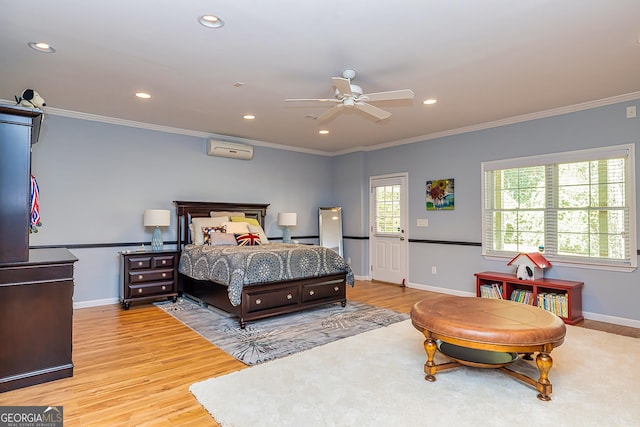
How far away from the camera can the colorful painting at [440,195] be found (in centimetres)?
581

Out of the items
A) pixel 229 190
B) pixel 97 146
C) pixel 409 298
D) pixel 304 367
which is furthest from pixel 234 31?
pixel 409 298

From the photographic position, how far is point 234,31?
2.69m

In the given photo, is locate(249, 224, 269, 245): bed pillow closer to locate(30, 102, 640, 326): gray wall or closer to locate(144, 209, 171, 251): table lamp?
locate(30, 102, 640, 326): gray wall

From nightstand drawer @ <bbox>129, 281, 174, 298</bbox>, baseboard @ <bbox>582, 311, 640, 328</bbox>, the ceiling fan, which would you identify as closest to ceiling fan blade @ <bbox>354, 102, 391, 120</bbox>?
the ceiling fan

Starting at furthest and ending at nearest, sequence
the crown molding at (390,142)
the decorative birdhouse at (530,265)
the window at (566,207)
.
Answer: the decorative birdhouse at (530,265)
the crown molding at (390,142)
the window at (566,207)

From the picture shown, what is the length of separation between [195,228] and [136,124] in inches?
67.1

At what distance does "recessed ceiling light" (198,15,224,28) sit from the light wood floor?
8.38ft

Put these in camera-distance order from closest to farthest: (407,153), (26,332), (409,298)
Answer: (26,332), (409,298), (407,153)

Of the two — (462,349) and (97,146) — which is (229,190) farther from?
(462,349)

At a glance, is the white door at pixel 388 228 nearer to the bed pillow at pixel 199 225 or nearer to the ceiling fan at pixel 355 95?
the bed pillow at pixel 199 225

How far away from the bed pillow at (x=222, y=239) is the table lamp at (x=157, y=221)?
645 millimetres

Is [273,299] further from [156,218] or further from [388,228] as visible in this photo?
[388,228]

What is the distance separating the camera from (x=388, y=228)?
6.77 meters

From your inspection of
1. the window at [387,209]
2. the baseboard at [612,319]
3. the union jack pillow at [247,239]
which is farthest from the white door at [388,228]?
the baseboard at [612,319]
